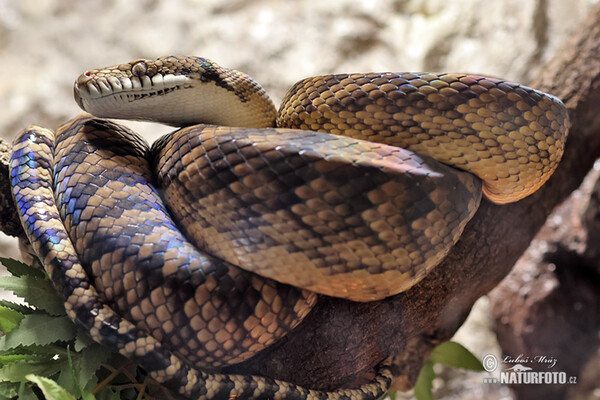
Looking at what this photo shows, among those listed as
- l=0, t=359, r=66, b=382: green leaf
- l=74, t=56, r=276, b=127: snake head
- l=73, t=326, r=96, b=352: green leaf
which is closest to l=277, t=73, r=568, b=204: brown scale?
l=74, t=56, r=276, b=127: snake head

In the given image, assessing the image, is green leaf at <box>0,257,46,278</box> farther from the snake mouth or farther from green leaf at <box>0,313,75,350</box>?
the snake mouth

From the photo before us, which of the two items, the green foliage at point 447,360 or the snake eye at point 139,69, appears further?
the green foliage at point 447,360

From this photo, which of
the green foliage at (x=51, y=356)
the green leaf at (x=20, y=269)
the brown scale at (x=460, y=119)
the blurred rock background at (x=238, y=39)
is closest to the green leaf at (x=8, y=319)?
the green foliage at (x=51, y=356)

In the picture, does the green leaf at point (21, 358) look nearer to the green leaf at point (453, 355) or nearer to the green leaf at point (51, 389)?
the green leaf at point (51, 389)

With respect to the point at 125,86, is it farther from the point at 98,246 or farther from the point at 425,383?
the point at 425,383

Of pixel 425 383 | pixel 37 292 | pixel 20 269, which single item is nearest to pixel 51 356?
pixel 37 292

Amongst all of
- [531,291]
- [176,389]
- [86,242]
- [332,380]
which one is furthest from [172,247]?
[531,291]

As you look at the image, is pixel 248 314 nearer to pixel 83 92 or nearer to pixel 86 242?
pixel 86 242
